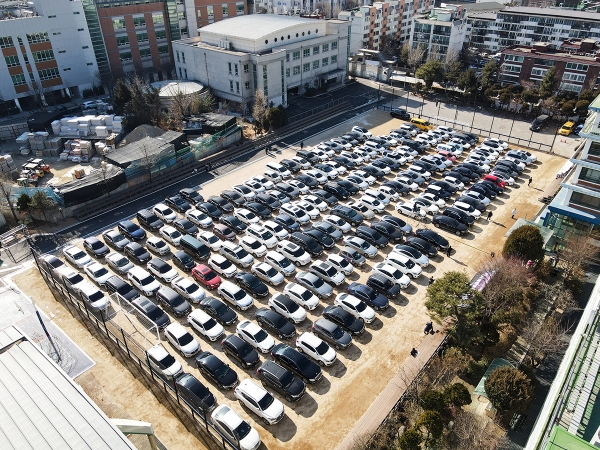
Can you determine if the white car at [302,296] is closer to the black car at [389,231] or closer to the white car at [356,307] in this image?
the white car at [356,307]

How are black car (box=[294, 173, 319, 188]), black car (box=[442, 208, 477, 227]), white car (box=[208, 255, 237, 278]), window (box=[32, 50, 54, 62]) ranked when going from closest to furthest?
white car (box=[208, 255, 237, 278])
black car (box=[442, 208, 477, 227])
black car (box=[294, 173, 319, 188])
window (box=[32, 50, 54, 62])

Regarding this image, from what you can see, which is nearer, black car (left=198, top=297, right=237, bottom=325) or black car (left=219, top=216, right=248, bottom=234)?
black car (left=198, top=297, right=237, bottom=325)

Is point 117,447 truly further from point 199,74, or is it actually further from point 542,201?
point 199,74

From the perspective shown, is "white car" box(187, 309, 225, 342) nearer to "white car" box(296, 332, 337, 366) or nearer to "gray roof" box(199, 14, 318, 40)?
"white car" box(296, 332, 337, 366)

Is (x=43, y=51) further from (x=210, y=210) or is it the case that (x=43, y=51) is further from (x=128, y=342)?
(x=128, y=342)

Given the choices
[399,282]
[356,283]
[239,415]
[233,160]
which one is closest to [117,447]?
[239,415]

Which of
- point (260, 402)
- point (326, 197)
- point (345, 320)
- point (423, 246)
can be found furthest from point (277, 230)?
point (260, 402)

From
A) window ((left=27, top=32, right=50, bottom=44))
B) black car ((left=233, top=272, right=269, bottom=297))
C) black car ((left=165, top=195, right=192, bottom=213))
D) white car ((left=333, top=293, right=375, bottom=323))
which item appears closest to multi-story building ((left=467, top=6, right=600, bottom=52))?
black car ((left=165, top=195, right=192, bottom=213))
